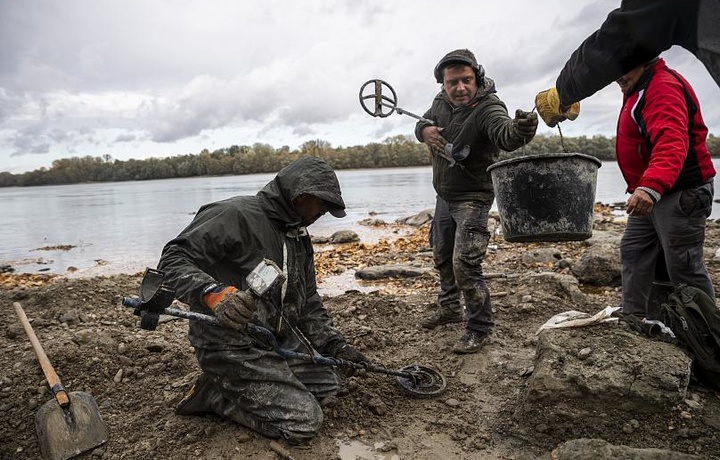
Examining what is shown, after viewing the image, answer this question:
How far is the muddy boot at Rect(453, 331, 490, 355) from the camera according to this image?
3.91m

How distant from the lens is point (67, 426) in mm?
Result: 2926

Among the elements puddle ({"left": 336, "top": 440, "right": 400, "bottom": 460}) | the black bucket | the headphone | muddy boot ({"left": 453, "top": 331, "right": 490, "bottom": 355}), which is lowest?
puddle ({"left": 336, "top": 440, "right": 400, "bottom": 460})

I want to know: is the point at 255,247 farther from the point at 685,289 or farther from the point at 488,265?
the point at 488,265

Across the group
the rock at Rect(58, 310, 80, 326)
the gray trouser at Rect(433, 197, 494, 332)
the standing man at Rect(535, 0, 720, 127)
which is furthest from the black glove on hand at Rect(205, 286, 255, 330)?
the rock at Rect(58, 310, 80, 326)

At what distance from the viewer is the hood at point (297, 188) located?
294 centimetres

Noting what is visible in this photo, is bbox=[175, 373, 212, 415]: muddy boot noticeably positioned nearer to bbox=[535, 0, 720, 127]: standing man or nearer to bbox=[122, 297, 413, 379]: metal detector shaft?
bbox=[122, 297, 413, 379]: metal detector shaft

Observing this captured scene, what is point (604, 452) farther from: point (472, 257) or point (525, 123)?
point (525, 123)

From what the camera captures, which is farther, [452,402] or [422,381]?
[422,381]

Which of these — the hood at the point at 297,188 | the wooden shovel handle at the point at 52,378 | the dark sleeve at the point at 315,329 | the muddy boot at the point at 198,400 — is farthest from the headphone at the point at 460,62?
the wooden shovel handle at the point at 52,378

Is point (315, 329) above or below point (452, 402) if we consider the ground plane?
above

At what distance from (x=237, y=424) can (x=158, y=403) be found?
67 centimetres

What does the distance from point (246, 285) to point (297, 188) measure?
2.03ft

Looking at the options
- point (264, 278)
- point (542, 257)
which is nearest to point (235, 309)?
point (264, 278)

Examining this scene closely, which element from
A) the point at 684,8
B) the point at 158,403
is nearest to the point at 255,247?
the point at 158,403
